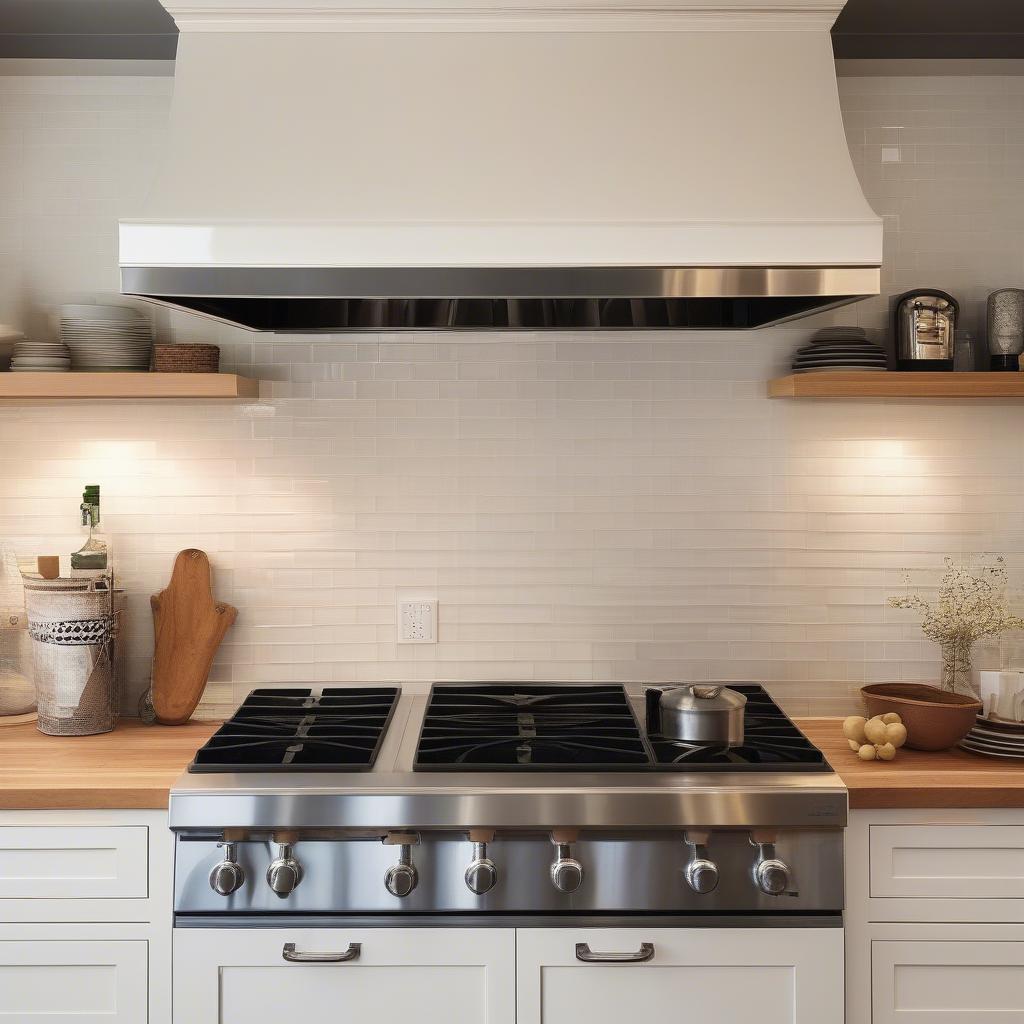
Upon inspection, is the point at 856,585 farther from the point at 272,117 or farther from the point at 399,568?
the point at 272,117

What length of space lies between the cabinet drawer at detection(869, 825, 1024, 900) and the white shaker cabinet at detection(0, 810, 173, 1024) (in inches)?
54.2

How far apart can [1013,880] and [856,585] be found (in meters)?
0.82

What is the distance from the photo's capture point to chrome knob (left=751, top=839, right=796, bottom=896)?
1.84m

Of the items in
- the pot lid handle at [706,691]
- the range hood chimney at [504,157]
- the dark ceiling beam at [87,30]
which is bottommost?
the pot lid handle at [706,691]

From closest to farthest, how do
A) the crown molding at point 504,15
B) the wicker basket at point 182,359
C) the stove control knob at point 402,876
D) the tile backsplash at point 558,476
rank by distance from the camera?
the stove control knob at point 402,876, the crown molding at point 504,15, the wicker basket at point 182,359, the tile backsplash at point 558,476

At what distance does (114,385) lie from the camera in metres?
2.33

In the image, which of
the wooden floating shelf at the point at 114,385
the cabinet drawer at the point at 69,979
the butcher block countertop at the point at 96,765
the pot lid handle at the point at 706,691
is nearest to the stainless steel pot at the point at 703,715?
the pot lid handle at the point at 706,691

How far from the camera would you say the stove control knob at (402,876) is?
1820mm

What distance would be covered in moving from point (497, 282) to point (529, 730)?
3.10 feet

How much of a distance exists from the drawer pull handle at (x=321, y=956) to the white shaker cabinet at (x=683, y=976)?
30 cm

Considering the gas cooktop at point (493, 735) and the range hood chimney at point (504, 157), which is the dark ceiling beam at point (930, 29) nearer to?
the range hood chimney at point (504, 157)

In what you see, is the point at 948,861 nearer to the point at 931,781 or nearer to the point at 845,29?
the point at 931,781

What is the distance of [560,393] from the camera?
2.58 meters

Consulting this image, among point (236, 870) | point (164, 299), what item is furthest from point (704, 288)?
point (236, 870)
